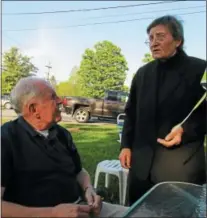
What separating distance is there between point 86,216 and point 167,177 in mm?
477

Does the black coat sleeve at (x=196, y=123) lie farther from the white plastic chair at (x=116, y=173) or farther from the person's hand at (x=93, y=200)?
the white plastic chair at (x=116, y=173)

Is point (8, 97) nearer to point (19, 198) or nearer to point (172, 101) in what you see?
point (19, 198)

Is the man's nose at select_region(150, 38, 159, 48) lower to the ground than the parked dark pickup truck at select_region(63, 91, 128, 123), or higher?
higher

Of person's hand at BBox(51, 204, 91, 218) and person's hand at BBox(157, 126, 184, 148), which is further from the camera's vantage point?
person's hand at BBox(157, 126, 184, 148)

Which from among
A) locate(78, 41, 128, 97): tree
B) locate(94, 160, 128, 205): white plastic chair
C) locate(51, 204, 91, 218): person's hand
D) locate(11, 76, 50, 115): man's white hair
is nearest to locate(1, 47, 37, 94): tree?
locate(11, 76, 50, 115): man's white hair

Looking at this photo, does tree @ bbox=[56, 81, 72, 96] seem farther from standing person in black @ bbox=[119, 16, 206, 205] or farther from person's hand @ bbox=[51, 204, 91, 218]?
person's hand @ bbox=[51, 204, 91, 218]

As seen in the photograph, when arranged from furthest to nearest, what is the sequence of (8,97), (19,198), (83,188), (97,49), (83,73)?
1. (83,73)
2. (97,49)
3. (83,188)
4. (8,97)
5. (19,198)

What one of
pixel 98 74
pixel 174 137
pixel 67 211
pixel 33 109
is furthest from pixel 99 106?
pixel 67 211

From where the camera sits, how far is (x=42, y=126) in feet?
3.97

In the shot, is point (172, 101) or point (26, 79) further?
point (172, 101)

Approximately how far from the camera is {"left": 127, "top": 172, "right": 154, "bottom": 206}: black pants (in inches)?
56.5

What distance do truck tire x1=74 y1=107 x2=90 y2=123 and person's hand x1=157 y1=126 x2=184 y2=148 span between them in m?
8.80

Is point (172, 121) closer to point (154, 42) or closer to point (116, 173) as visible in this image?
point (154, 42)

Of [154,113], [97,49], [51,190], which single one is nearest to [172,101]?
[154,113]
